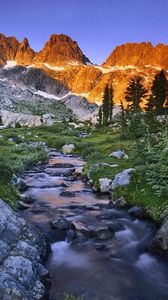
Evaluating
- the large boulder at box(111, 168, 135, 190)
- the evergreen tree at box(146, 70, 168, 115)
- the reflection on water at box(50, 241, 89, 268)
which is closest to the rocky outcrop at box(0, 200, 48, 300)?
the reflection on water at box(50, 241, 89, 268)

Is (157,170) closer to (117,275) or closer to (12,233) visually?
(117,275)

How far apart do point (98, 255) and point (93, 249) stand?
55 centimetres

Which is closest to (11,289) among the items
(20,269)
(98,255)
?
(20,269)

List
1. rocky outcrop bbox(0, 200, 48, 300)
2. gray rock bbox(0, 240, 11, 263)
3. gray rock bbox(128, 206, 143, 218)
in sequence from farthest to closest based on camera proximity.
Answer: gray rock bbox(128, 206, 143, 218) < gray rock bbox(0, 240, 11, 263) < rocky outcrop bbox(0, 200, 48, 300)

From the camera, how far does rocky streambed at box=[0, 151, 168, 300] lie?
11695mm

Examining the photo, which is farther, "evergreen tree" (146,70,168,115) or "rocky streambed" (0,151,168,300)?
"evergreen tree" (146,70,168,115)

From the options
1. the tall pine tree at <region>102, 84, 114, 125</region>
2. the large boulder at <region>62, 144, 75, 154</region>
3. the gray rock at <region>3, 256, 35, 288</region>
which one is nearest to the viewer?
the gray rock at <region>3, 256, 35, 288</region>

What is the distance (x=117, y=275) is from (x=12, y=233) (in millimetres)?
4402

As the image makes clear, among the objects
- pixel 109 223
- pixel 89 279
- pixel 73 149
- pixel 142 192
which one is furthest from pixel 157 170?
pixel 73 149

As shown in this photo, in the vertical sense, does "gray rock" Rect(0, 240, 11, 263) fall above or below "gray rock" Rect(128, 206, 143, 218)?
above

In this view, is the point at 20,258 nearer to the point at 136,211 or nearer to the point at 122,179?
the point at 136,211

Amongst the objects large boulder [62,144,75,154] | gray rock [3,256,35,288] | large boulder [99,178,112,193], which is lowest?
gray rock [3,256,35,288]

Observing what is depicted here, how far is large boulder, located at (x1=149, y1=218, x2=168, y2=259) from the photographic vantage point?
14.2 m

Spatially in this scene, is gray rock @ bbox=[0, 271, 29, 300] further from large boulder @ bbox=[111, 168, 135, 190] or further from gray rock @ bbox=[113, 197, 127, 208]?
large boulder @ bbox=[111, 168, 135, 190]
